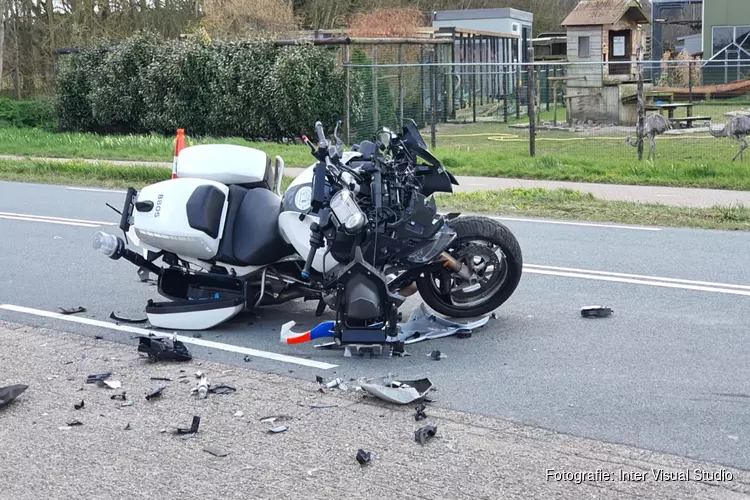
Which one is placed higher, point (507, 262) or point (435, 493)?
point (507, 262)

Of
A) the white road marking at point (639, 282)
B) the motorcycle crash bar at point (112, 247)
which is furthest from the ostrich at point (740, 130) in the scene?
the motorcycle crash bar at point (112, 247)

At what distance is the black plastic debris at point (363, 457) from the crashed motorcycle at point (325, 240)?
168cm

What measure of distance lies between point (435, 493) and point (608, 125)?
2210cm

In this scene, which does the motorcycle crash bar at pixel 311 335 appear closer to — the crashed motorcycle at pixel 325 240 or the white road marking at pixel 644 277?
the crashed motorcycle at pixel 325 240

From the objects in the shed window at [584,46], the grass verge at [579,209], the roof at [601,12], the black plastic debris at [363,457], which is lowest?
the black plastic debris at [363,457]

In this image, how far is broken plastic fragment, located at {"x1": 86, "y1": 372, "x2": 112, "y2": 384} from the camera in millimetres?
6298

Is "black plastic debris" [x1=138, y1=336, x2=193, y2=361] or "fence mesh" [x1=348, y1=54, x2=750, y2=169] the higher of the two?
"fence mesh" [x1=348, y1=54, x2=750, y2=169]

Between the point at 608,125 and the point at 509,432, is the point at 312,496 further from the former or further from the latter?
the point at 608,125

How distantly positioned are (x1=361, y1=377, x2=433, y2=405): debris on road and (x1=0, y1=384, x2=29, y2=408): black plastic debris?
2.01 meters

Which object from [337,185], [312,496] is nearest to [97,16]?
[337,185]

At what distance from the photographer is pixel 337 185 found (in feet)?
22.1

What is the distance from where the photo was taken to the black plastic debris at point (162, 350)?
21.9 ft

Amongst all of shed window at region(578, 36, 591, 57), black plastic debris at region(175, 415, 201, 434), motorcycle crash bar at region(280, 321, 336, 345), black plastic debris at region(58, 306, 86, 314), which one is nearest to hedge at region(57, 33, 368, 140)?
shed window at region(578, 36, 591, 57)

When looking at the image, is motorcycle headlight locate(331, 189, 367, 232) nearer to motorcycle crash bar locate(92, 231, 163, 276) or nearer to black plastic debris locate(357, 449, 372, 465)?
motorcycle crash bar locate(92, 231, 163, 276)
